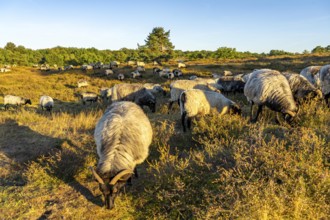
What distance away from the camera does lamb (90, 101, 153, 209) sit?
4492 mm

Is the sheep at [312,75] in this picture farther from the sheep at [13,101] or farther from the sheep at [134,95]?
the sheep at [13,101]

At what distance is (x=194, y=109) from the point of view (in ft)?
28.9

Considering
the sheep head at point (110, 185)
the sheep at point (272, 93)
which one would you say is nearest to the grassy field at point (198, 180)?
the sheep head at point (110, 185)

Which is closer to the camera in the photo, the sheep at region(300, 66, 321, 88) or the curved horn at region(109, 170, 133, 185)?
the curved horn at region(109, 170, 133, 185)

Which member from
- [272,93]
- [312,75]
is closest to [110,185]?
[272,93]

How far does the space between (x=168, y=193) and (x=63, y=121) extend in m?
7.58

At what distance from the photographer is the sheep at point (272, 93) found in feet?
25.1

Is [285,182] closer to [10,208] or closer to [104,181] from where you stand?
[104,181]

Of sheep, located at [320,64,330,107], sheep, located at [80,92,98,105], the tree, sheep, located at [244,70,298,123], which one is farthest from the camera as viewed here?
the tree

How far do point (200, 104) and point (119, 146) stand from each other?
4.53 meters

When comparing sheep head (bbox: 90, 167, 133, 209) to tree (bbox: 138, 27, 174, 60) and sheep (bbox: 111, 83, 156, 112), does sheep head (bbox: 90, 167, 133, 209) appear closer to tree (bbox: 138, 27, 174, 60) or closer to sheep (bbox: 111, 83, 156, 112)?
sheep (bbox: 111, 83, 156, 112)

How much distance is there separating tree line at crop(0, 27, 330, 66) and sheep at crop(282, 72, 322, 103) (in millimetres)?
59493

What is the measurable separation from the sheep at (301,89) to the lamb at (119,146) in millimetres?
6056

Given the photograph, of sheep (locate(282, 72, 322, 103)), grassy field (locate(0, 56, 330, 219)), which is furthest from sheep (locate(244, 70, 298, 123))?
sheep (locate(282, 72, 322, 103))
